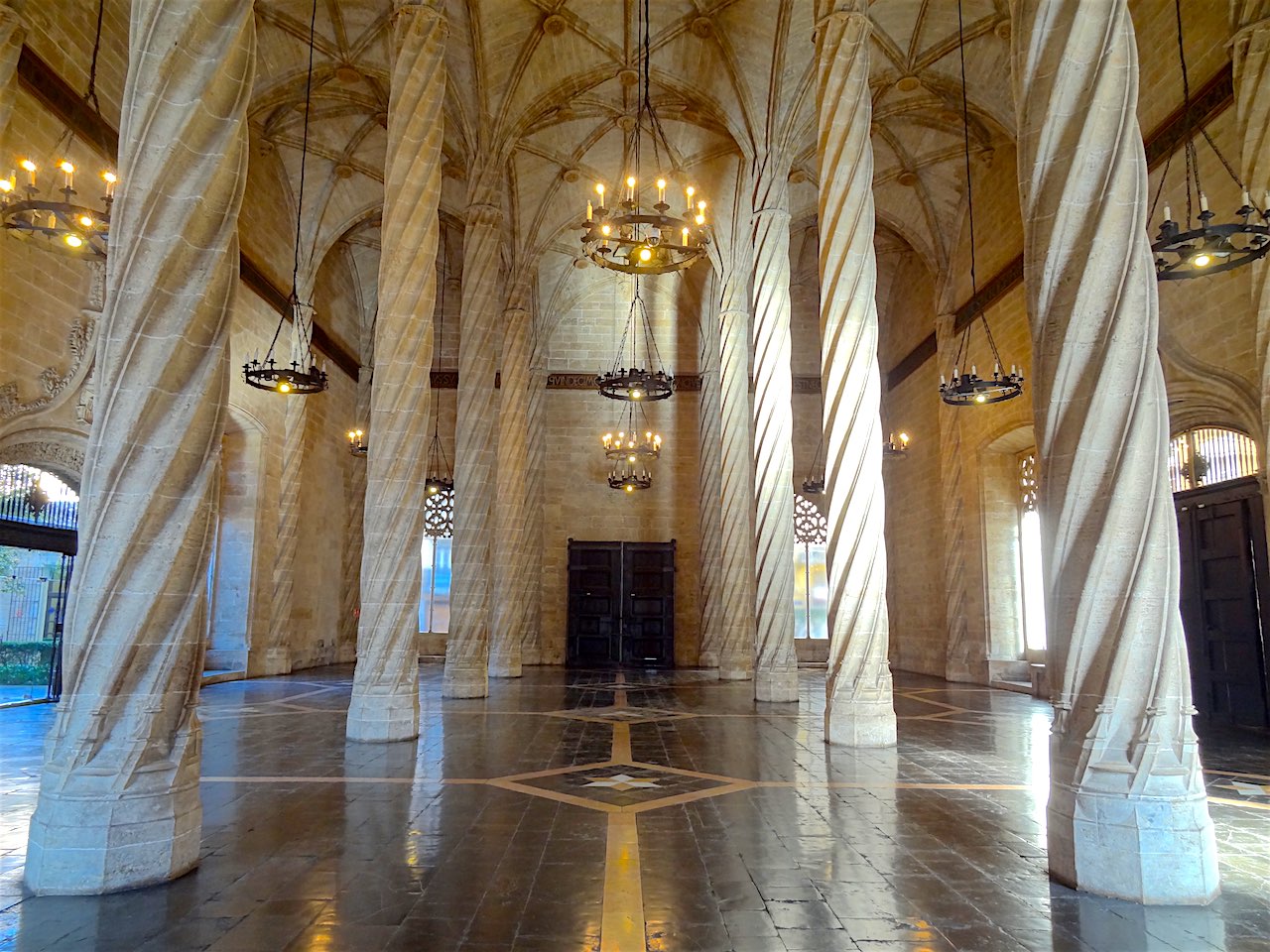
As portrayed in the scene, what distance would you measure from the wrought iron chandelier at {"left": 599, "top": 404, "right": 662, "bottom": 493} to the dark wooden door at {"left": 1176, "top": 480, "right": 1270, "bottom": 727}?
11.5 meters

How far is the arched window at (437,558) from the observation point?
23.6 meters

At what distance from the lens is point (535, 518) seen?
2227cm

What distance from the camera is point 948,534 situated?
60.0 ft

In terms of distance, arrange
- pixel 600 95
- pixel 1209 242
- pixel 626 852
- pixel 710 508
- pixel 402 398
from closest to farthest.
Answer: pixel 626 852
pixel 1209 242
pixel 402 398
pixel 600 95
pixel 710 508

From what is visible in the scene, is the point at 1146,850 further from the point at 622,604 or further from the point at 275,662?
the point at 622,604

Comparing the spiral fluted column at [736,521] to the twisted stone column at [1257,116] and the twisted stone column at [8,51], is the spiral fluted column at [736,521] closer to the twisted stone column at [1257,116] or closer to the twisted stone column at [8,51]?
the twisted stone column at [1257,116]

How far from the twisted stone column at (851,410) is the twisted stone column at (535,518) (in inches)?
503

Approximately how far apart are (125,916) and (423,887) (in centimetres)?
126

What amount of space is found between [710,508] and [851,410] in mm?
11220

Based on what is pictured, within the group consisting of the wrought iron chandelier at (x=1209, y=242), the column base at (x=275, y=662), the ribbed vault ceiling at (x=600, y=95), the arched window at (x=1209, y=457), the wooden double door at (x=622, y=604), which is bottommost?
the column base at (x=275, y=662)

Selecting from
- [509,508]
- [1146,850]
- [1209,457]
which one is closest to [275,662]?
[509,508]

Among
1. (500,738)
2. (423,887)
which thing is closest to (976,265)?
(500,738)

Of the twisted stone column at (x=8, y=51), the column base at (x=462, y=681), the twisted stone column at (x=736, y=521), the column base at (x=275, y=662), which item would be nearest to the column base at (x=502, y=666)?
the column base at (x=462, y=681)

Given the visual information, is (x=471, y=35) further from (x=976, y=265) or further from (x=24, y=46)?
(x=976, y=265)
